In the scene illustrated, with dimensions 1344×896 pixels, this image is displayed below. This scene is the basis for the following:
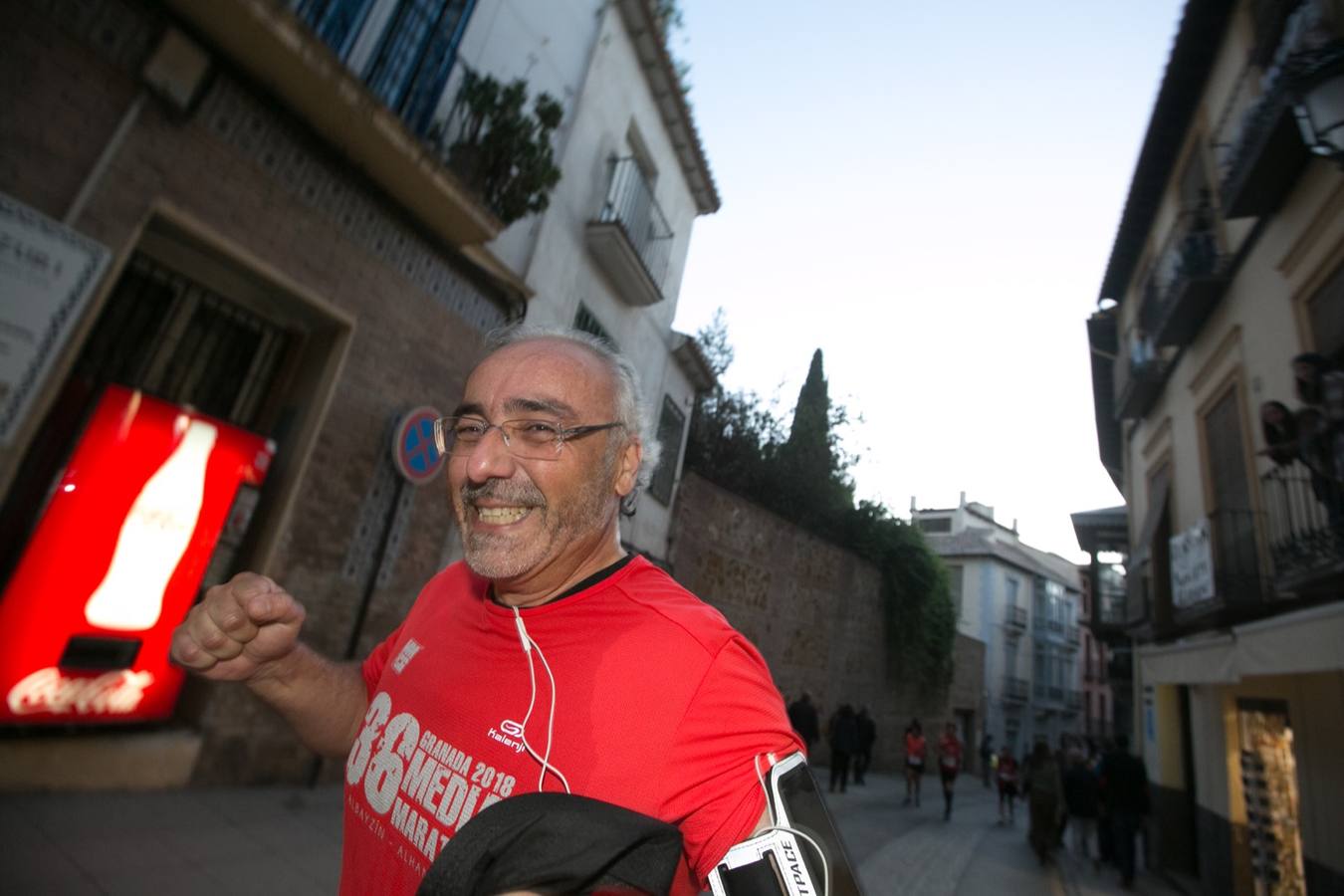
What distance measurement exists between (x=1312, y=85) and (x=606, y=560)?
6464mm

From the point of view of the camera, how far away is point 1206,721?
8672 millimetres

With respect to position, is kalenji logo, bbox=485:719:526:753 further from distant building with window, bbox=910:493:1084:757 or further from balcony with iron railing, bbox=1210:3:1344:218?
distant building with window, bbox=910:493:1084:757

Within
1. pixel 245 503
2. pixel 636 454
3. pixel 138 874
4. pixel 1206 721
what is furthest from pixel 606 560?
pixel 1206 721

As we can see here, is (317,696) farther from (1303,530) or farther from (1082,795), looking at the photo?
(1082,795)

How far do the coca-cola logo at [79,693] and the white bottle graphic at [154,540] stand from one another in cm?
35

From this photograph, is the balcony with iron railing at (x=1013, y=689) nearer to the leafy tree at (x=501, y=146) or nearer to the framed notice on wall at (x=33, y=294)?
the leafy tree at (x=501, y=146)

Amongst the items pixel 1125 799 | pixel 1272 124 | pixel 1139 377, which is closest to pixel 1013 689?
pixel 1139 377

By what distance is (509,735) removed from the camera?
3.75 feet

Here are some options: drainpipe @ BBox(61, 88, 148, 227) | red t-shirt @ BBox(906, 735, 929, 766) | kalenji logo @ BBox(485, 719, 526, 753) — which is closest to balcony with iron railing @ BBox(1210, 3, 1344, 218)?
kalenji logo @ BBox(485, 719, 526, 753)

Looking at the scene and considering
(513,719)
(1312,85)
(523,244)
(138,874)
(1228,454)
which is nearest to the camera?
(513,719)

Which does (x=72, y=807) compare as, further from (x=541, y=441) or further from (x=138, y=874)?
(x=541, y=441)

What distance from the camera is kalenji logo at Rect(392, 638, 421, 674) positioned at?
4.91 feet

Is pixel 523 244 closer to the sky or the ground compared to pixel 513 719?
closer to the sky

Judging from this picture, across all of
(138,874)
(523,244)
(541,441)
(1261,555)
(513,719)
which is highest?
(523,244)
